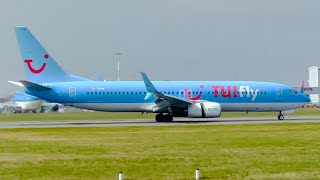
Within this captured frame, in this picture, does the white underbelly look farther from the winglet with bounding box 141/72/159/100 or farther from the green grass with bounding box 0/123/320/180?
the green grass with bounding box 0/123/320/180

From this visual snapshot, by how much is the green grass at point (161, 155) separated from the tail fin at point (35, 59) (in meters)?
16.8

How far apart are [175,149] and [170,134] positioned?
903 cm

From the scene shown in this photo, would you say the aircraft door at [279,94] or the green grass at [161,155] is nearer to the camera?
the green grass at [161,155]

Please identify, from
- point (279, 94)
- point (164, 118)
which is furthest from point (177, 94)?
point (279, 94)

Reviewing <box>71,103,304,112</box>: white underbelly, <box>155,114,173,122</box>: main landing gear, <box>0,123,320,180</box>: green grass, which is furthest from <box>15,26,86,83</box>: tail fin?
<box>0,123,320,180</box>: green grass

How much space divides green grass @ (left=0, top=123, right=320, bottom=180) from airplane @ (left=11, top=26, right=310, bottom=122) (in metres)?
15.2

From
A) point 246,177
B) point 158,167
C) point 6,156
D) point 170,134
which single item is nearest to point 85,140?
point 170,134

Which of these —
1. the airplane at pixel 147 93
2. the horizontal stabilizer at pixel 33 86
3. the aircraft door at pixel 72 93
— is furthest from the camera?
the aircraft door at pixel 72 93

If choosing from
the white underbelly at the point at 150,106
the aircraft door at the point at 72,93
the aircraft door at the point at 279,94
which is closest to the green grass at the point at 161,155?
the aircraft door at the point at 72,93

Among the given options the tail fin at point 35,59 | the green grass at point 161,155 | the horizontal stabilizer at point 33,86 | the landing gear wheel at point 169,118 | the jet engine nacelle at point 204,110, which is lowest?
the green grass at point 161,155

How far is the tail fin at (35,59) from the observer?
5153 cm

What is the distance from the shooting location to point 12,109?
294 ft

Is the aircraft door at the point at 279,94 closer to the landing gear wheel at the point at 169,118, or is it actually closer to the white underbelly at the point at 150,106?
the white underbelly at the point at 150,106

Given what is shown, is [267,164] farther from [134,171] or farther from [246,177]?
[134,171]
